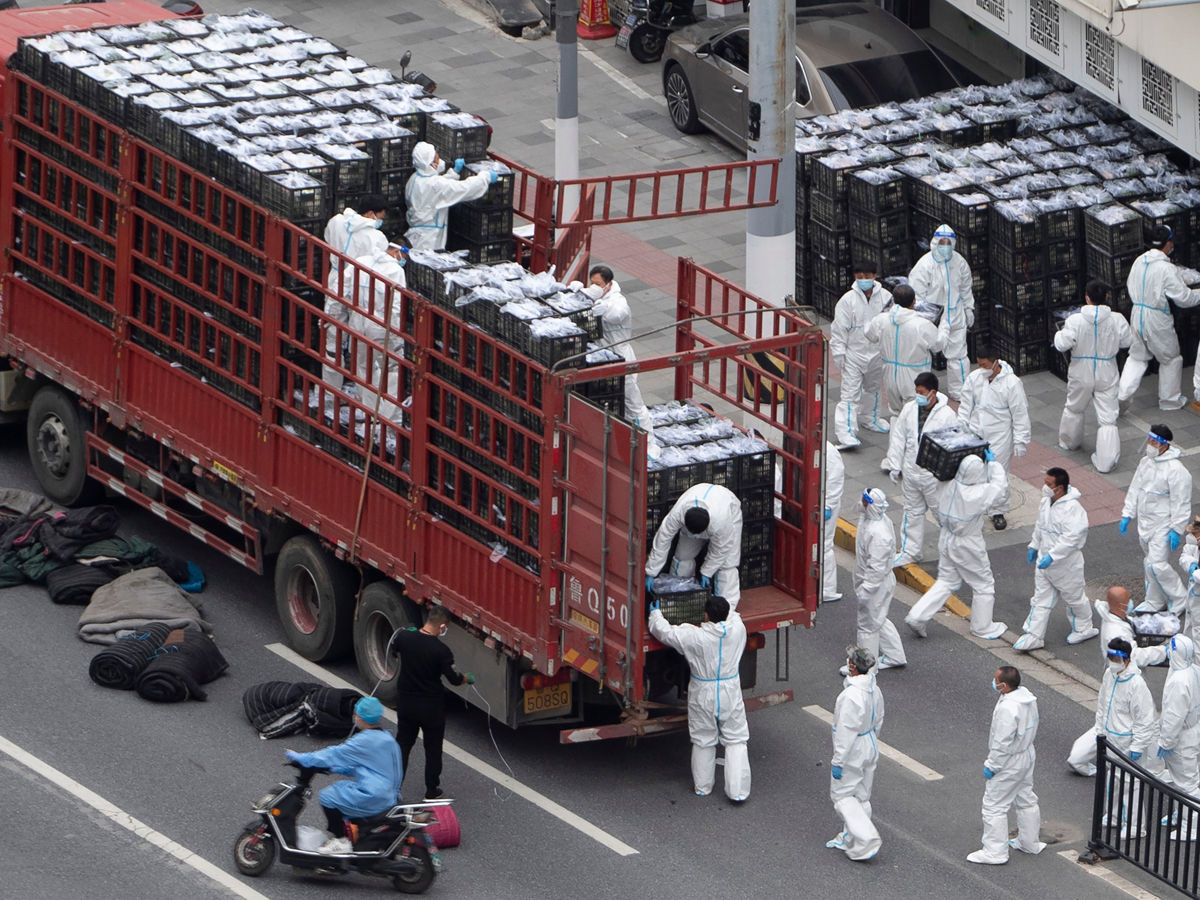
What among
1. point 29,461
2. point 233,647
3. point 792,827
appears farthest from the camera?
point 29,461

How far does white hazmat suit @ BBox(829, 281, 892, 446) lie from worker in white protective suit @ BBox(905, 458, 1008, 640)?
10.4 ft

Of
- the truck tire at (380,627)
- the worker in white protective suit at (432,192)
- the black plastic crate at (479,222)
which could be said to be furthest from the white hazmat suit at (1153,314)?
the truck tire at (380,627)

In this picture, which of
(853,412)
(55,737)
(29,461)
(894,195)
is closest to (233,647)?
(55,737)

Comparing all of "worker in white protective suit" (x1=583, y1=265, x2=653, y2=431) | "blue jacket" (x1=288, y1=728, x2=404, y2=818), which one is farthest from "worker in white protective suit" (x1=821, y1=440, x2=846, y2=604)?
"blue jacket" (x1=288, y1=728, x2=404, y2=818)

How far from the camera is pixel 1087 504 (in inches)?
815

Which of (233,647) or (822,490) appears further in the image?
(233,647)

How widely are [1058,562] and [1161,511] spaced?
997mm

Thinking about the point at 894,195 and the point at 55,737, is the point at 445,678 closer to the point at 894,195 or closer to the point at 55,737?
the point at 55,737

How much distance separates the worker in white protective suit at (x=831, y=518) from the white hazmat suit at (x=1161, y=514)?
2238 millimetres

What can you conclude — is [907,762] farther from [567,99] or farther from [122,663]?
[567,99]

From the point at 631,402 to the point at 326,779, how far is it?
3.12 metres

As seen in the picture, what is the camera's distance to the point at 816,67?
2688 cm

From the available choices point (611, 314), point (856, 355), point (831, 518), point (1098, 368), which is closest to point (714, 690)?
point (611, 314)

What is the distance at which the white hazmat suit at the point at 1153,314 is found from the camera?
21719mm
